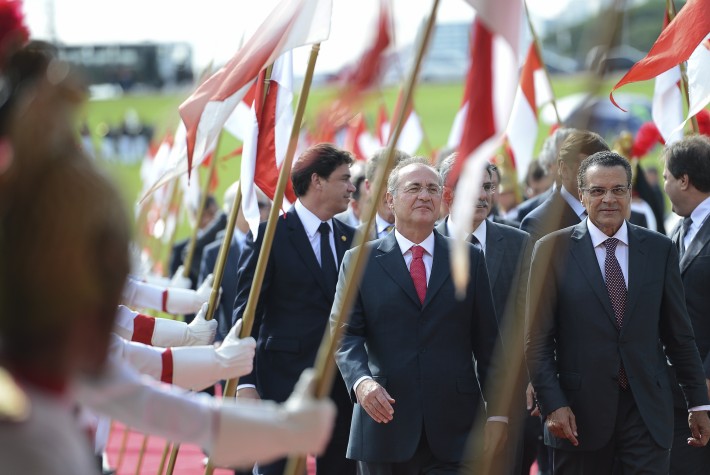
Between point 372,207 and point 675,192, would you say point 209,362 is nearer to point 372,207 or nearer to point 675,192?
point 372,207

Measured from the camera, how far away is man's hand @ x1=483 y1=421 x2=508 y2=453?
550 cm

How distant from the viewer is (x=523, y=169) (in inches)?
443

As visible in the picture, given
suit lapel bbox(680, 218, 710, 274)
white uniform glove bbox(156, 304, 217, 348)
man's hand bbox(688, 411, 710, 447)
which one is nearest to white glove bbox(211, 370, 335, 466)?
white uniform glove bbox(156, 304, 217, 348)

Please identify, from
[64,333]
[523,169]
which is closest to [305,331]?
[64,333]

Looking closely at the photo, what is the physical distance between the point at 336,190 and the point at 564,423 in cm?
198

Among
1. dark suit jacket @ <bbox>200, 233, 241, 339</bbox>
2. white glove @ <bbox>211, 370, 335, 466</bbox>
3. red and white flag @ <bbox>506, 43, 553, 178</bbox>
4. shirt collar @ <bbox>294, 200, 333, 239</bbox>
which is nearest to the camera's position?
white glove @ <bbox>211, 370, 335, 466</bbox>

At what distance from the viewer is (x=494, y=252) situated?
22.2 ft

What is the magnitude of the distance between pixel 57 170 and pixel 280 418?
90 cm

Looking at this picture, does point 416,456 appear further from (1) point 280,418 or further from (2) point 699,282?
(1) point 280,418

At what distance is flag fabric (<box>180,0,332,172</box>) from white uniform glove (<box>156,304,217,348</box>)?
774 millimetres

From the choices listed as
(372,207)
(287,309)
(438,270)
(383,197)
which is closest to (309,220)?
(287,309)

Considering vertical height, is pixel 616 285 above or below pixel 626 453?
above

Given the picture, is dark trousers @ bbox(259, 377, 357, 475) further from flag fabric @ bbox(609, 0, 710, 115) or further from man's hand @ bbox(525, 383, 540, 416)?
flag fabric @ bbox(609, 0, 710, 115)

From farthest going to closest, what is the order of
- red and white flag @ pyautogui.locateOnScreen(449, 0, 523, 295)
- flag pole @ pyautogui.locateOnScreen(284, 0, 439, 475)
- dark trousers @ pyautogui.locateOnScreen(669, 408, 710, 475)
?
dark trousers @ pyautogui.locateOnScreen(669, 408, 710, 475) → red and white flag @ pyautogui.locateOnScreen(449, 0, 523, 295) → flag pole @ pyautogui.locateOnScreen(284, 0, 439, 475)
